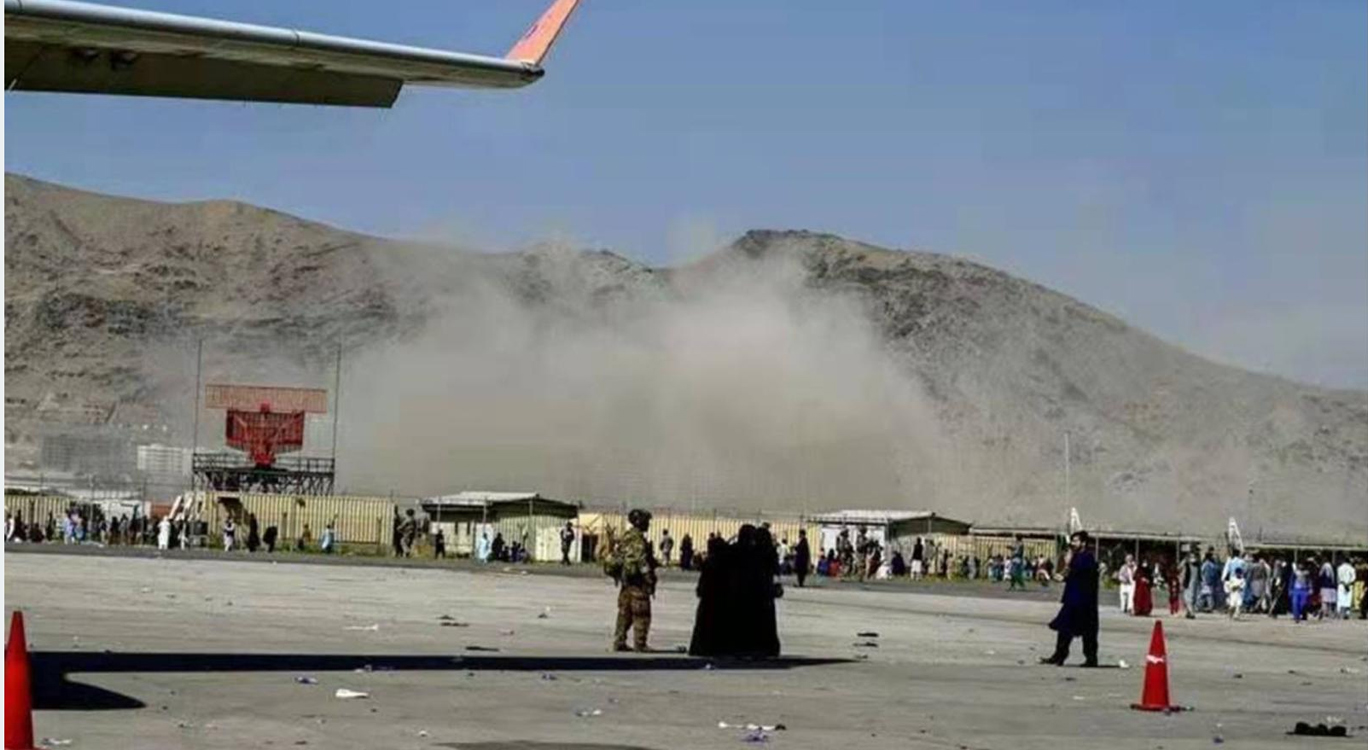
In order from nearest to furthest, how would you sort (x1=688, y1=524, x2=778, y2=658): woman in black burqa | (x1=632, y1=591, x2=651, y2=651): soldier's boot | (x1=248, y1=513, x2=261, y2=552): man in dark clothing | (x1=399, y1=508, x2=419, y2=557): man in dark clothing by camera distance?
(x1=632, y1=591, x2=651, y2=651): soldier's boot → (x1=688, y1=524, x2=778, y2=658): woman in black burqa → (x1=248, y1=513, x2=261, y2=552): man in dark clothing → (x1=399, y1=508, x2=419, y2=557): man in dark clothing

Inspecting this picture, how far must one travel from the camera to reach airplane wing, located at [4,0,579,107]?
2044 cm

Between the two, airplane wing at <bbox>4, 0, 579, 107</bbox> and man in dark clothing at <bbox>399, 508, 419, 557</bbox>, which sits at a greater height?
airplane wing at <bbox>4, 0, 579, 107</bbox>

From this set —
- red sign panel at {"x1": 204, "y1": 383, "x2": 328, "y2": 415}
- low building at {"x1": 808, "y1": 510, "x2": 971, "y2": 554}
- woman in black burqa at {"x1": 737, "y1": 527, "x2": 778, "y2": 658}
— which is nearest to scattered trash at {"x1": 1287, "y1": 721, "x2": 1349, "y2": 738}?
woman in black burqa at {"x1": 737, "y1": 527, "x2": 778, "y2": 658}

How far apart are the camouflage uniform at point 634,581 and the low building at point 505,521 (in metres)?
70.4

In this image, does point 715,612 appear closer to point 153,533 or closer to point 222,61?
point 222,61

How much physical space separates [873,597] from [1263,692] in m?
34.0

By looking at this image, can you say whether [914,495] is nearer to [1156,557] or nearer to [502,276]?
[502,276]

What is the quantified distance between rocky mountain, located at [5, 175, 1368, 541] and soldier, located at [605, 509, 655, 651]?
110 meters

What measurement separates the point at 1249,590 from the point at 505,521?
5251 centimetres

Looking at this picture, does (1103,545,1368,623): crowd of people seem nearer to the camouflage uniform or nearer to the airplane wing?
the camouflage uniform

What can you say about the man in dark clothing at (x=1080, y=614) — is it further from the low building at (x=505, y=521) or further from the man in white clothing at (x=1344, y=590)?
the low building at (x=505, y=521)

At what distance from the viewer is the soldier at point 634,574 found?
91.5ft

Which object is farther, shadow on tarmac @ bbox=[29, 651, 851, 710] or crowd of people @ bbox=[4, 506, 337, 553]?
crowd of people @ bbox=[4, 506, 337, 553]

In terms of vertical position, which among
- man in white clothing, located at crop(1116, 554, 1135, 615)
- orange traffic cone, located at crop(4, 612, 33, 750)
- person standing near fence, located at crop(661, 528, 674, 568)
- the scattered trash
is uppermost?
person standing near fence, located at crop(661, 528, 674, 568)
